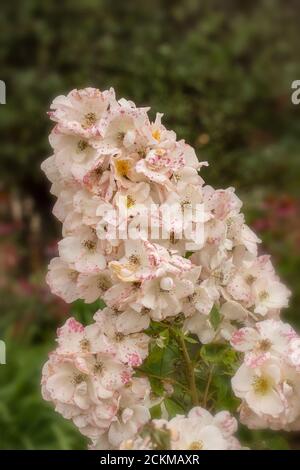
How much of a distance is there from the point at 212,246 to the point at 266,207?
103 inches

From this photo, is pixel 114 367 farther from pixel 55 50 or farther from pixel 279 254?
pixel 55 50

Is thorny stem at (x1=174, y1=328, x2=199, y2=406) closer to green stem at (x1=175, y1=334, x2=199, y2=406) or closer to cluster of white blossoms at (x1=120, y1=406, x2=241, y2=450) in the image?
green stem at (x1=175, y1=334, x2=199, y2=406)

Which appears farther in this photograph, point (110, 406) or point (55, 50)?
point (55, 50)

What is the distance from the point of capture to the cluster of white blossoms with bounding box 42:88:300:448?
4.91 feet

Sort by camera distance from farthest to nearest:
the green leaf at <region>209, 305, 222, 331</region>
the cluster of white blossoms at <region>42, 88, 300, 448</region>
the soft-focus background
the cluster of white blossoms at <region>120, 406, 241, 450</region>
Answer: the soft-focus background
the green leaf at <region>209, 305, 222, 331</region>
the cluster of white blossoms at <region>42, 88, 300, 448</region>
the cluster of white blossoms at <region>120, 406, 241, 450</region>

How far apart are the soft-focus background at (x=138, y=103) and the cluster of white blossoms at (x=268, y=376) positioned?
0.90ft

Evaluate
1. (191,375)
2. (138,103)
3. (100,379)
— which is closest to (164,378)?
(191,375)

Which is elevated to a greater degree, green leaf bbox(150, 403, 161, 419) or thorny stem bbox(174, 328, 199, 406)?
thorny stem bbox(174, 328, 199, 406)

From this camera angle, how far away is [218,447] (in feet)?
4.63

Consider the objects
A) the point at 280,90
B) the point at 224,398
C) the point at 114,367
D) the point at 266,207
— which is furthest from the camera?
the point at 280,90

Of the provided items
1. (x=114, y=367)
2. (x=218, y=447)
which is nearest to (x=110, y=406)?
(x=114, y=367)

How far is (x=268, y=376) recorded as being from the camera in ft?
5.07

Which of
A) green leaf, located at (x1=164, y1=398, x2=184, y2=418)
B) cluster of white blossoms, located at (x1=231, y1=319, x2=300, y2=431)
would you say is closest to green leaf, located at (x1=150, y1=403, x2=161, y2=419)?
green leaf, located at (x1=164, y1=398, x2=184, y2=418)

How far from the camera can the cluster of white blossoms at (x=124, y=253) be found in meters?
1.50
